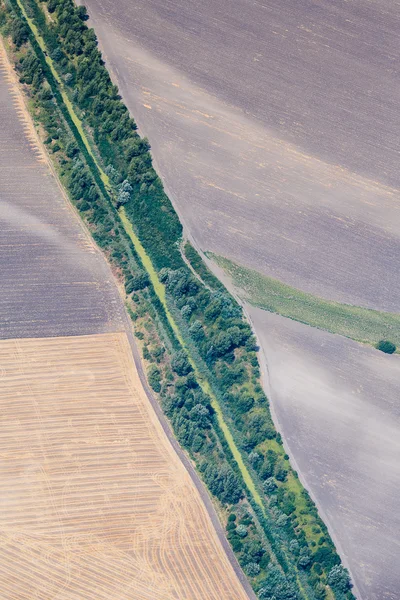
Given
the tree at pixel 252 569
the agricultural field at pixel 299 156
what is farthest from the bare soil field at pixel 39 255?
the tree at pixel 252 569

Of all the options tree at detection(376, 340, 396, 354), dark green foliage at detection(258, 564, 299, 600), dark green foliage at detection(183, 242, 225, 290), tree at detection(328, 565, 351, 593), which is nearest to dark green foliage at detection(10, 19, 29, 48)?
dark green foliage at detection(183, 242, 225, 290)

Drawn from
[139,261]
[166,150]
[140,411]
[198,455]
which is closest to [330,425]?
[198,455]

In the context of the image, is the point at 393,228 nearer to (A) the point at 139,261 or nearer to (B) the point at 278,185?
(B) the point at 278,185

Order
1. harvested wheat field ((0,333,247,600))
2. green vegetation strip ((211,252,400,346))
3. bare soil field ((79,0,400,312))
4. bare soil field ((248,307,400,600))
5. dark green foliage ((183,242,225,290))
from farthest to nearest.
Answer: bare soil field ((79,0,400,312))
green vegetation strip ((211,252,400,346))
dark green foliage ((183,242,225,290))
bare soil field ((248,307,400,600))
harvested wheat field ((0,333,247,600))

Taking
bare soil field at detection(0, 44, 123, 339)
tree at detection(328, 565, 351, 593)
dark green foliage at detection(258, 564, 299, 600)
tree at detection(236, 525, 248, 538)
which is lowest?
dark green foliage at detection(258, 564, 299, 600)

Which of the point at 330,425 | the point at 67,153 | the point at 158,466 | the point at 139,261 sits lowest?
the point at 158,466

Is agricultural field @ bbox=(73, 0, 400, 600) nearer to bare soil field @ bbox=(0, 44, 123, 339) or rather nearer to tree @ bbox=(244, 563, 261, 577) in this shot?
tree @ bbox=(244, 563, 261, 577)

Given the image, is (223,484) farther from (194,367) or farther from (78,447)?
(78,447)

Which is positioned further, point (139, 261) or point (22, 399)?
point (139, 261)
